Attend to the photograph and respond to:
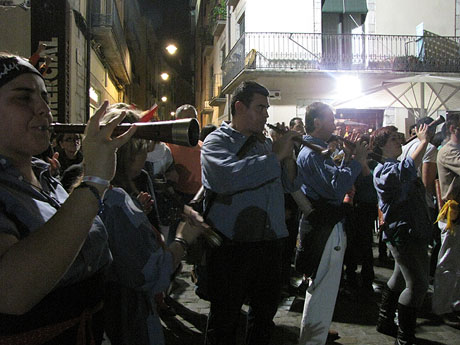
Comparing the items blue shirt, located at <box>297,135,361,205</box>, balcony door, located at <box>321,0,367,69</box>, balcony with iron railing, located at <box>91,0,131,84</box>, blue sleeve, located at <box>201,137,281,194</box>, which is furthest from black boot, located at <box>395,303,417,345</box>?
balcony door, located at <box>321,0,367,69</box>

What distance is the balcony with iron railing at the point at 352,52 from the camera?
18.1m

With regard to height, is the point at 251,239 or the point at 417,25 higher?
the point at 417,25

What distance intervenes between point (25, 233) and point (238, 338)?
337cm

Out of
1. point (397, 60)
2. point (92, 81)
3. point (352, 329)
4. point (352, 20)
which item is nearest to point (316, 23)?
point (352, 20)

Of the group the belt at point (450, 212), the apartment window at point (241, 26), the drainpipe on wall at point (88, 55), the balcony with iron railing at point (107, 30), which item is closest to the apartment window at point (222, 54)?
the apartment window at point (241, 26)

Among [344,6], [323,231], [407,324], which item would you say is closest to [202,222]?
[323,231]

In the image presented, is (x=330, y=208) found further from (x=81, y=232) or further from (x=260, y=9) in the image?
(x=260, y=9)

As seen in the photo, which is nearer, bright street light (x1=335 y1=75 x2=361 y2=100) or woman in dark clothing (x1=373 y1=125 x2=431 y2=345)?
woman in dark clothing (x1=373 y1=125 x2=431 y2=345)

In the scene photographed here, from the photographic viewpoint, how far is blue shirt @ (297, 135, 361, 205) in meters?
3.76

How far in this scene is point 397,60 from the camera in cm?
1819

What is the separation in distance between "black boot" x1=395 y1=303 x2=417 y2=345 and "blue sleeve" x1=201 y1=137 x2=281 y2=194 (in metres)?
1.89

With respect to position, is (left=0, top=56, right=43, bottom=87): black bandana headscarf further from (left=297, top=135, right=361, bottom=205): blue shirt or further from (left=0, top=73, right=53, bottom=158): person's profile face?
(left=297, top=135, right=361, bottom=205): blue shirt

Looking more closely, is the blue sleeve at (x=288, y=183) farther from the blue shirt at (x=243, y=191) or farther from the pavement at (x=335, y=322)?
the pavement at (x=335, y=322)

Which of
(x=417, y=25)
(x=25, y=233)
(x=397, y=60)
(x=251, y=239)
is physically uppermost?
(x=417, y=25)
